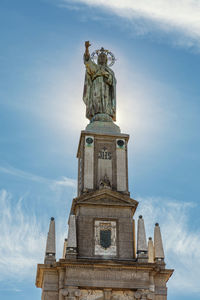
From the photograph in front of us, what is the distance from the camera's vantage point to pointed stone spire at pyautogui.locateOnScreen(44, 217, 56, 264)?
36.6m

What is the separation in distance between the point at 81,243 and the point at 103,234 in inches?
66.5

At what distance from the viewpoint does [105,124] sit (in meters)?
43.6

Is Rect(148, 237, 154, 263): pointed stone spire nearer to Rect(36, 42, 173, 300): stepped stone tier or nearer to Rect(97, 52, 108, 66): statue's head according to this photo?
Rect(36, 42, 173, 300): stepped stone tier

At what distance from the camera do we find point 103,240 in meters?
37.6

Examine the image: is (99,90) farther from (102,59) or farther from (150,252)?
(150,252)

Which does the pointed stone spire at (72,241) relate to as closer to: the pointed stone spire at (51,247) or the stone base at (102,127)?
the pointed stone spire at (51,247)

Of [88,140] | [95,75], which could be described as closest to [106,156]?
[88,140]

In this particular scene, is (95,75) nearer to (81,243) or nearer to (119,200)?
(119,200)

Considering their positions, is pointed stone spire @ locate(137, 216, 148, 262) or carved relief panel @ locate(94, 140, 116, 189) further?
carved relief panel @ locate(94, 140, 116, 189)

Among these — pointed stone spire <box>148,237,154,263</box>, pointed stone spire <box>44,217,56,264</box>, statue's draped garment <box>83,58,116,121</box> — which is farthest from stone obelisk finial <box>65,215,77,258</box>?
statue's draped garment <box>83,58,116,121</box>

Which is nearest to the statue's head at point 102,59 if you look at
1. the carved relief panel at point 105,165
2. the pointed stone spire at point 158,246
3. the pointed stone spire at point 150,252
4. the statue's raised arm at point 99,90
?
the statue's raised arm at point 99,90

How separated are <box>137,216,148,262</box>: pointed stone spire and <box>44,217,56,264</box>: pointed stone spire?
5785 mm

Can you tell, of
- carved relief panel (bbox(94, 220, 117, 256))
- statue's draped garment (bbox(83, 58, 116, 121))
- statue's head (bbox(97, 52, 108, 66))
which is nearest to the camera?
carved relief panel (bbox(94, 220, 117, 256))

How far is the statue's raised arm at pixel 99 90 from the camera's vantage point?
4478 cm
